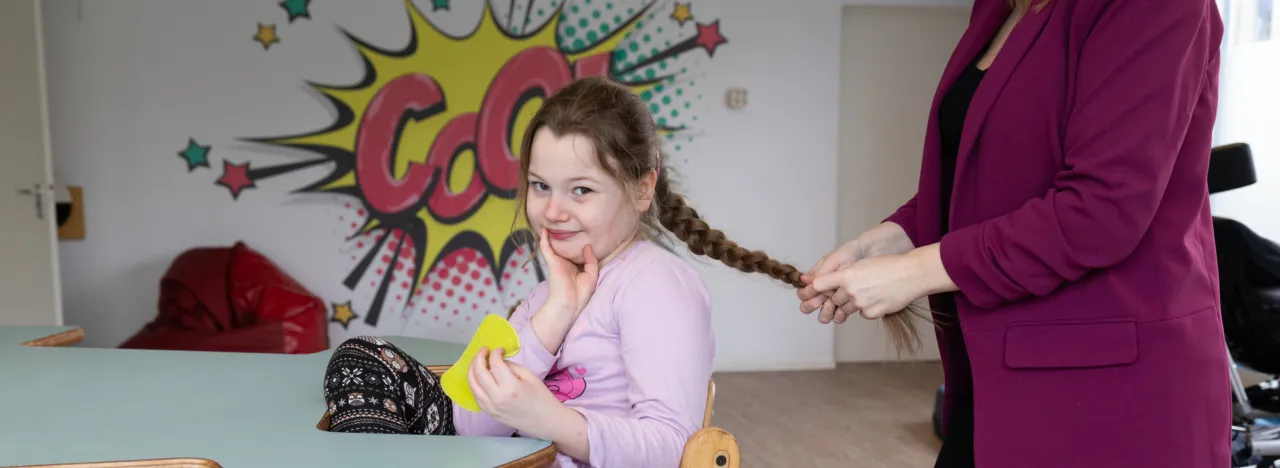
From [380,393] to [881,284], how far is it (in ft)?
2.43

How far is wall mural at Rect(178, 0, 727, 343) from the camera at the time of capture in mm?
4344

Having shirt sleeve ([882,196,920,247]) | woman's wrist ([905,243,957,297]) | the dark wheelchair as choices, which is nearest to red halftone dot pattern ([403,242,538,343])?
the dark wheelchair

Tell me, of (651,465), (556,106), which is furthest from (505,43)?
(651,465)

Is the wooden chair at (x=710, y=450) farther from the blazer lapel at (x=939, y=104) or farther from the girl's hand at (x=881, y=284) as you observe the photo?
the blazer lapel at (x=939, y=104)

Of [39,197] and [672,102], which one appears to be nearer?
[39,197]

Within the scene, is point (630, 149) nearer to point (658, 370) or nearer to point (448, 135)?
point (658, 370)

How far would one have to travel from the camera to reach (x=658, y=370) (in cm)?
123

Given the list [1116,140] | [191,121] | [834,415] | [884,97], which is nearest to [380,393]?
[1116,140]

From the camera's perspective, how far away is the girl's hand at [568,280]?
1.31m

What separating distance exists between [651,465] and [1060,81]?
67 cm

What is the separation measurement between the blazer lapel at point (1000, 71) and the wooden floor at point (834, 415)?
2.03m

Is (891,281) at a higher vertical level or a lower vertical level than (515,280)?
higher

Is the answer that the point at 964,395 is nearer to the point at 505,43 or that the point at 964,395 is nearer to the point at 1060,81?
the point at 1060,81

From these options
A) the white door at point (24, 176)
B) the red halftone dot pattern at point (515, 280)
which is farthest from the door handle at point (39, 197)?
the red halftone dot pattern at point (515, 280)
